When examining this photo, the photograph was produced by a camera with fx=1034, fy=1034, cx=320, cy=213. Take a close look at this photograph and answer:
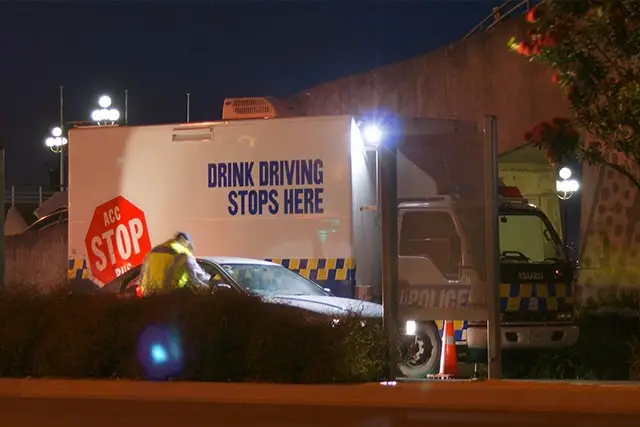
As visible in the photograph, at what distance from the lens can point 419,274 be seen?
11.6 metres

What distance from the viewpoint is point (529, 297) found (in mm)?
12594

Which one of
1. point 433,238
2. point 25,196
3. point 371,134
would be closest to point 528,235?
point 433,238

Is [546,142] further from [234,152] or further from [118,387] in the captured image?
[234,152]

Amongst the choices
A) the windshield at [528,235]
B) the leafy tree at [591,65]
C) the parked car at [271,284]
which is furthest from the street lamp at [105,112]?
the leafy tree at [591,65]

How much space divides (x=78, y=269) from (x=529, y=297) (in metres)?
7.05

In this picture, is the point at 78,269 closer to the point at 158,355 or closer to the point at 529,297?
the point at 158,355

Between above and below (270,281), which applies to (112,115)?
above

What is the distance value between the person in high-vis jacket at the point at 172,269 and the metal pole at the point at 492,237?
3.46 m

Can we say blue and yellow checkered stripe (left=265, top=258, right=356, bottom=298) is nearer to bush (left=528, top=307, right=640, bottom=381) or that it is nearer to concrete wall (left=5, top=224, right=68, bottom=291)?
bush (left=528, top=307, right=640, bottom=381)

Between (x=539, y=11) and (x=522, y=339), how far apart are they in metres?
4.40

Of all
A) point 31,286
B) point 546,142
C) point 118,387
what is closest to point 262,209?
point 31,286

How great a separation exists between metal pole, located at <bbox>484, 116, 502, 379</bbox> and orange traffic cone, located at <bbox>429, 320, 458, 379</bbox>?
1.28 metres

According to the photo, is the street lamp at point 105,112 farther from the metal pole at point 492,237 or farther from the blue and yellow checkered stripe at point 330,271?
the metal pole at point 492,237

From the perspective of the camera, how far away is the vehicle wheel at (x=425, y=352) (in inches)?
490
